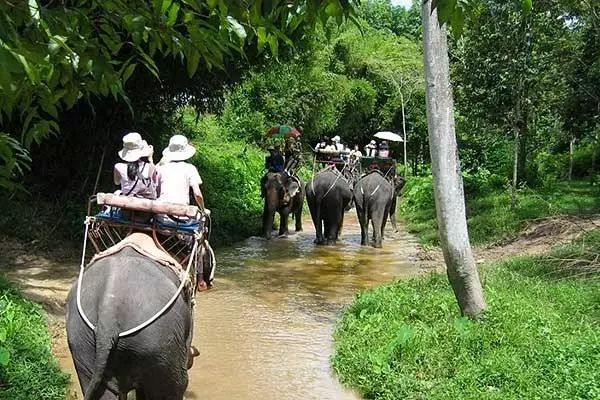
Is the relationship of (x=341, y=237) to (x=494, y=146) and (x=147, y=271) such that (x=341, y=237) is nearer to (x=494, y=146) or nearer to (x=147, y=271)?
(x=494, y=146)

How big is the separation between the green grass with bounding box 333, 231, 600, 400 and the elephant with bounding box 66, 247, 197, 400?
7.05 feet

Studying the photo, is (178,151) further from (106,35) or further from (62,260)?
Answer: (62,260)

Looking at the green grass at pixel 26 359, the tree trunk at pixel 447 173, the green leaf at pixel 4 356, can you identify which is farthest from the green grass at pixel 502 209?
the green leaf at pixel 4 356

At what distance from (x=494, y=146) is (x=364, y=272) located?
11.7 metres

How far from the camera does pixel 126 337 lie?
12.8 ft

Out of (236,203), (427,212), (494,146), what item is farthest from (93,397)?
(494,146)

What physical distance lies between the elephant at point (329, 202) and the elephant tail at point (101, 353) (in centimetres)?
1074

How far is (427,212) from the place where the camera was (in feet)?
63.6

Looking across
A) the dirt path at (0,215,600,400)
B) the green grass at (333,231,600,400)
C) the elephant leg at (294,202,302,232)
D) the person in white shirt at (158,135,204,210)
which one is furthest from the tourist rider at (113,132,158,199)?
the elephant leg at (294,202,302,232)

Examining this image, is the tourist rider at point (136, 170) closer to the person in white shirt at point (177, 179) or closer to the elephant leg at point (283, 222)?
the person in white shirt at point (177, 179)

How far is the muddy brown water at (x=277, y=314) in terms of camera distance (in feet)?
21.0

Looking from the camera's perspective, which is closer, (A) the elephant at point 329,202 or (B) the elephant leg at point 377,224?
(B) the elephant leg at point 377,224

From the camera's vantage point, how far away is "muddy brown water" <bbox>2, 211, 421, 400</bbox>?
6.41 metres

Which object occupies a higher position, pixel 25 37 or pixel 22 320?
pixel 25 37
